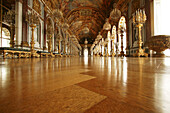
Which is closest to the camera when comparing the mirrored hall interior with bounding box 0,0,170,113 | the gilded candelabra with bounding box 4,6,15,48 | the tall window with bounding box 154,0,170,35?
the mirrored hall interior with bounding box 0,0,170,113

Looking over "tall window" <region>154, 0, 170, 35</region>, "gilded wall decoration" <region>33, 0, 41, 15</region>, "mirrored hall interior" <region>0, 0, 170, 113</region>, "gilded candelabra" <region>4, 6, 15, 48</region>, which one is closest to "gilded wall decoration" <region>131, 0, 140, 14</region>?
"mirrored hall interior" <region>0, 0, 170, 113</region>

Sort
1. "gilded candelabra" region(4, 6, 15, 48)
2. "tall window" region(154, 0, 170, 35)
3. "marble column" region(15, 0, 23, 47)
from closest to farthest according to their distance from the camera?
"tall window" region(154, 0, 170, 35) < "marble column" region(15, 0, 23, 47) < "gilded candelabra" region(4, 6, 15, 48)

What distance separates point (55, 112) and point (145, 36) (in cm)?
524

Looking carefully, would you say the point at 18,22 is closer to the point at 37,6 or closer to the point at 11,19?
the point at 11,19

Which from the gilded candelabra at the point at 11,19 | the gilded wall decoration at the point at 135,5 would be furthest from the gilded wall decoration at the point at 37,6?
the gilded wall decoration at the point at 135,5

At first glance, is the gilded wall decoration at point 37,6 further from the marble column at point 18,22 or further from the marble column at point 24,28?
the marble column at point 18,22

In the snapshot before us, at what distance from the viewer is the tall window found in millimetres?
4059

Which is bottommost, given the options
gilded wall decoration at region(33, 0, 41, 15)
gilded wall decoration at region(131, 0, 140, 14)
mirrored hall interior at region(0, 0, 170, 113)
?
mirrored hall interior at region(0, 0, 170, 113)

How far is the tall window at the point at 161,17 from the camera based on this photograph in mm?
4059

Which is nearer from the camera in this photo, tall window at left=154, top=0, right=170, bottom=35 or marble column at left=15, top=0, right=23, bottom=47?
tall window at left=154, top=0, right=170, bottom=35

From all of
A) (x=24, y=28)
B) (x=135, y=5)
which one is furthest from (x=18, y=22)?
(x=135, y=5)

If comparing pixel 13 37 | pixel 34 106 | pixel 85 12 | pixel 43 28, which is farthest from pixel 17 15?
pixel 85 12

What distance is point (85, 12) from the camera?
13.2 m

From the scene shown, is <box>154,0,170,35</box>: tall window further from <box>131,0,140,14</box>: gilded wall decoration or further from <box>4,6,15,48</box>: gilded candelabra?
<box>4,6,15,48</box>: gilded candelabra
